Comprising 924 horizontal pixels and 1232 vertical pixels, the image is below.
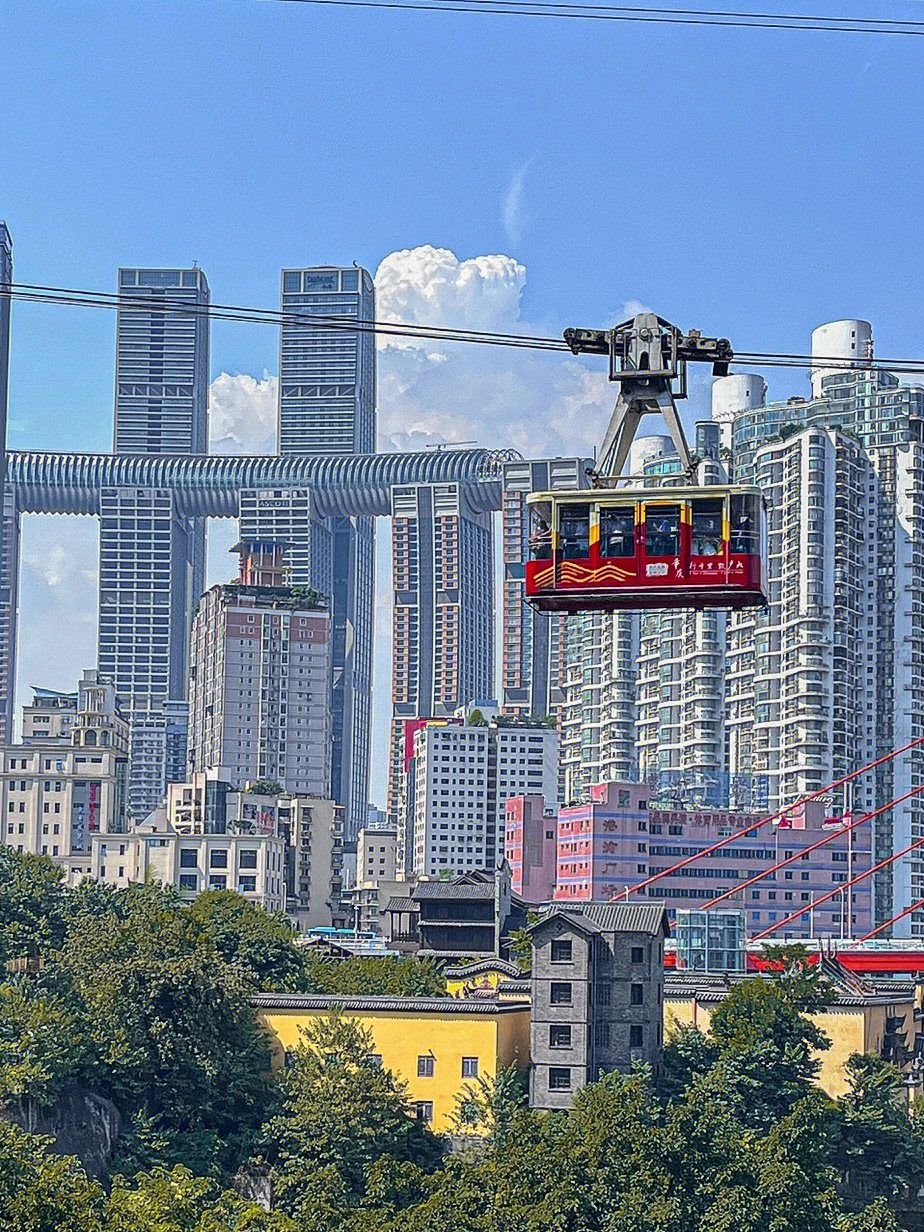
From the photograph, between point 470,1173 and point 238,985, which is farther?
point 238,985

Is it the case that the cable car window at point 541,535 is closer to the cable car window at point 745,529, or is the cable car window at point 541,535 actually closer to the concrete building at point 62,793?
the cable car window at point 745,529

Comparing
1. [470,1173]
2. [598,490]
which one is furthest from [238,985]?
[598,490]

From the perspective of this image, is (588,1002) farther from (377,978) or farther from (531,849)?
(531,849)

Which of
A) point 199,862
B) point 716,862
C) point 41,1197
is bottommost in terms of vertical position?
point 41,1197

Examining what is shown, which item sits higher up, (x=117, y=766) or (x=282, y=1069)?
(x=117, y=766)

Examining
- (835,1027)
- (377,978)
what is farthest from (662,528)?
(377,978)

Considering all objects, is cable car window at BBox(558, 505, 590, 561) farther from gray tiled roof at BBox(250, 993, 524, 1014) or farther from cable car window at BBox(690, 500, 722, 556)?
gray tiled roof at BBox(250, 993, 524, 1014)

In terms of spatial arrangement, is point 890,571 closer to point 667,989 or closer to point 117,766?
point 117,766
